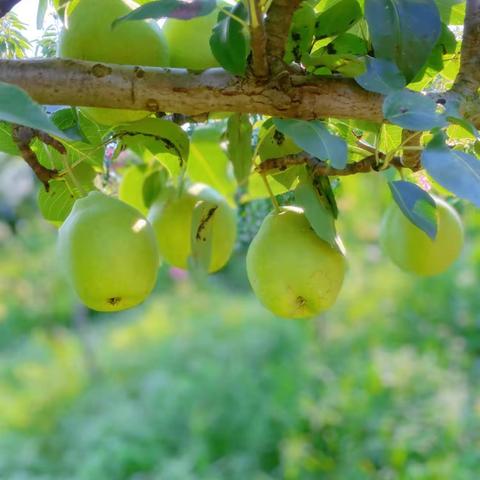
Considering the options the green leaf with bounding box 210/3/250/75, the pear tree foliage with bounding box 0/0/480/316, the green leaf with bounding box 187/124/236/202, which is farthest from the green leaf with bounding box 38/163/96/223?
the green leaf with bounding box 210/3/250/75

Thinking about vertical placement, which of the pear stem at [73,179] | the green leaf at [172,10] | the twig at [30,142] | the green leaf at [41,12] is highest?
the green leaf at [172,10]

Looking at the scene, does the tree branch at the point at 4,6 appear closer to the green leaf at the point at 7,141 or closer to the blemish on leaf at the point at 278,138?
the green leaf at the point at 7,141

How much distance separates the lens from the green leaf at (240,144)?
0.57 metres

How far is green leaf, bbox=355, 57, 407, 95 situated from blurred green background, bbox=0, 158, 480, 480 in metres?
1.14

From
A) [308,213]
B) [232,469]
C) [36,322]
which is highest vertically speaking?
[308,213]

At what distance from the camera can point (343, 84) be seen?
510 millimetres

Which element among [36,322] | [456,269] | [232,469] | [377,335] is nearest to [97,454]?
[232,469]

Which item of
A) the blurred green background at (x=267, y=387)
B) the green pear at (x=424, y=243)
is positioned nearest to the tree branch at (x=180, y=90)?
the green pear at (x=424, y=243)

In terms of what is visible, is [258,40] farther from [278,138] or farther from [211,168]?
[211,168]

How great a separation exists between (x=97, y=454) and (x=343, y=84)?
1.79 meters

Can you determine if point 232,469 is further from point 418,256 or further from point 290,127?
point 290,127

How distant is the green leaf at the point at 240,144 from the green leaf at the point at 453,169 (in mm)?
155

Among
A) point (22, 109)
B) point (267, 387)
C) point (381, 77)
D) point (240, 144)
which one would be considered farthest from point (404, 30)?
point (267, 387)

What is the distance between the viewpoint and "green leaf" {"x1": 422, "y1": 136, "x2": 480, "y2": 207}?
0.43m
